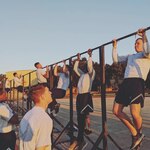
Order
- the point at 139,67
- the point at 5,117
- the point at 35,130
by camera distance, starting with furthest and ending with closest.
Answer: the point at 5,117
the point at 139,67
the point at 35,130

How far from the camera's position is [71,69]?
25.3 ft

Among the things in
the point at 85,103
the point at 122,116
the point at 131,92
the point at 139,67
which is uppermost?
the point at 139,67

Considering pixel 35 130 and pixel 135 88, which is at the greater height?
pixel 135 88

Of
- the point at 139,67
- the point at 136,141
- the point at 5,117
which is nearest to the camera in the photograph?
the point at 136,141

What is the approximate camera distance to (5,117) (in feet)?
17.4

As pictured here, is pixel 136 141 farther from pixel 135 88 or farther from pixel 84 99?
pixel 84 99

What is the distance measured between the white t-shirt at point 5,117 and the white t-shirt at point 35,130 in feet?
5.56

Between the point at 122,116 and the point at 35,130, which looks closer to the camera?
the point at 35,130

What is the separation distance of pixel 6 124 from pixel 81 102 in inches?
70.8

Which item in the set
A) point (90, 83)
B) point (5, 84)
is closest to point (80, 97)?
point (90, 83)

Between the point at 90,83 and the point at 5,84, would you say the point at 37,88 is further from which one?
the point at 5,84

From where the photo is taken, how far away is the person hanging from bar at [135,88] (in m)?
5.09

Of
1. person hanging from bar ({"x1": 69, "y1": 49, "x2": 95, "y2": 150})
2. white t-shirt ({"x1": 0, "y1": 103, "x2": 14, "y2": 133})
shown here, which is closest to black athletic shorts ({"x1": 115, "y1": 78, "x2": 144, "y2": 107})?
person hanging from bar ({"x1": 69, "y1": 49, "x2": 95, "y2": 150})

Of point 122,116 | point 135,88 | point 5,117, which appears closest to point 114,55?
point 135,88
